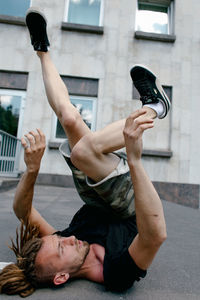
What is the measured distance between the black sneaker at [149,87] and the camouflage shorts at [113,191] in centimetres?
60

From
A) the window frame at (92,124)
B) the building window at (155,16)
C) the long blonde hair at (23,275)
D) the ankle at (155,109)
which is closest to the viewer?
the long blonde hair at (23,275)

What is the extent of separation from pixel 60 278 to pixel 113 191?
Result: 52 cm

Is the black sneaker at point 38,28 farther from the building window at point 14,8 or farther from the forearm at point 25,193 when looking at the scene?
the building window at point 14,8

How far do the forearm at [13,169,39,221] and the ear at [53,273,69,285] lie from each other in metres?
0.49

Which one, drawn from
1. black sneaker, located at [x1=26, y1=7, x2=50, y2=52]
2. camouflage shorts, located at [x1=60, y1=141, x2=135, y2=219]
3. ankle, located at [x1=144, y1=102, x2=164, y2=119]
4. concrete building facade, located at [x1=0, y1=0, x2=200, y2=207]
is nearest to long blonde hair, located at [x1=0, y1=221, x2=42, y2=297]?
camouflage shorts, located at [x1=60, y1=141, x2=135, y2=219]

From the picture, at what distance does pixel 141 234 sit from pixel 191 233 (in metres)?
1.78

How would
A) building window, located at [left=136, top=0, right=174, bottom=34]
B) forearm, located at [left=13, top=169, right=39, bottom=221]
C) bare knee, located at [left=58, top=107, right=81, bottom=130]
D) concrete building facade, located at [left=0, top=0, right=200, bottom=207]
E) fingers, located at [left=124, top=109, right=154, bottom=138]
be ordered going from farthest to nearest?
building window, located at [left=136, top=0, right=174, bottom=34] → concrete building facade, located at [left=0, top=0, right=200, bottom=207] → bare knee, located at [left=58, top=107, right=81, bottom=130] → forearm, located at [left=13, top=169, right=39, bottom=221] → fingers, located at [left=124, top=109, right=154, bottom=138]

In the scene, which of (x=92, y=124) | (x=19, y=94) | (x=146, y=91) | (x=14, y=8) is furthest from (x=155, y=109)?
(x=14, y=8)

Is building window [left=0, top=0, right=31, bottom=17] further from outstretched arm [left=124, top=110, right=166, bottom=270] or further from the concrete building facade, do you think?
outstretched arm [left=124, top=110, right=166, bottom=270]

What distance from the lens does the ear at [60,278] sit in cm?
121

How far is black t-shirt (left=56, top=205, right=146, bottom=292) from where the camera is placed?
1187 mm

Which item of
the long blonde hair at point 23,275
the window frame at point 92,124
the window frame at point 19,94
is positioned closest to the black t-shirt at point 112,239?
the long blonde hair at point 23,275

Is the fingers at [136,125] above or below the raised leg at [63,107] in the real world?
below

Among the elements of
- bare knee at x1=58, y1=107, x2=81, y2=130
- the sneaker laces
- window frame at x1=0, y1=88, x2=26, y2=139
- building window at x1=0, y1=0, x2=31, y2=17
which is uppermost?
building window at x1=0, y1=0, x2=31, y2=17
